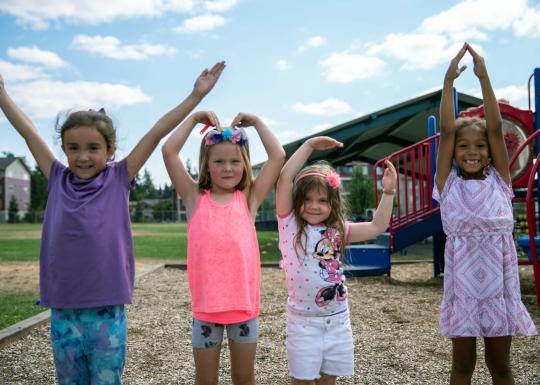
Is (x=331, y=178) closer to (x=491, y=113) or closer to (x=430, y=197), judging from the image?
(x=491, y=113)

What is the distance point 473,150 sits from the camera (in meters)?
2.60

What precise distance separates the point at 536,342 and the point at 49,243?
363 centimetres

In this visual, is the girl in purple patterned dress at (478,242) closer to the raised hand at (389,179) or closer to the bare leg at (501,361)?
the bare leg at (501,361)

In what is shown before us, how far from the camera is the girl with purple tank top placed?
86.5 inches

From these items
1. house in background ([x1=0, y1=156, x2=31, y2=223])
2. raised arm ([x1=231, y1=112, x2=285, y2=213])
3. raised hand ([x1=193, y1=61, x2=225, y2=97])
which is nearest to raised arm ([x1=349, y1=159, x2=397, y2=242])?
raised arm ([x1=231, y1=112, x2=285, y2=213])

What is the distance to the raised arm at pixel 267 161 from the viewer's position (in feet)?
8.48

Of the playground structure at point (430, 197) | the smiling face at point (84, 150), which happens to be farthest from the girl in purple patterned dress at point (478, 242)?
the playground structure at point (430, 197)

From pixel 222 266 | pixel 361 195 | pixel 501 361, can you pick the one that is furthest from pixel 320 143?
pixel 361 195

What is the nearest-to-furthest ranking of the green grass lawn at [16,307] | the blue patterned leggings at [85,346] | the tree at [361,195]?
1. the blue patterned leggings at [85,346]
2. the green grass lawn at [16,307]
3. the tree at [361,195]

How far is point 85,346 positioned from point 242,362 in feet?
2.26

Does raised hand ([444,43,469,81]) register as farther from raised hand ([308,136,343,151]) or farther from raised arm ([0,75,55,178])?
raised arm ([0,75,55,178])

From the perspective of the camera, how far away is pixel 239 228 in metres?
2.41

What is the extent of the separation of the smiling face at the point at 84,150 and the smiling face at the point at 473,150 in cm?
175

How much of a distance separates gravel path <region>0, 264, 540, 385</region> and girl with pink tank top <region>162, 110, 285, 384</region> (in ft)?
3.24
